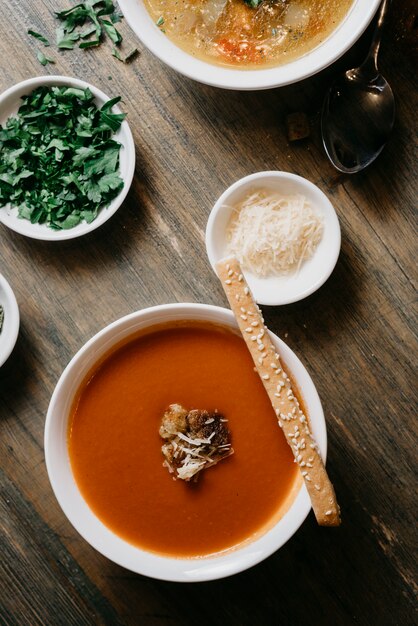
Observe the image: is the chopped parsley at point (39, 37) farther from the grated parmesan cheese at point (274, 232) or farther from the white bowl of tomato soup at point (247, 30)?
the grated parmesan cheese at point (274, 232)

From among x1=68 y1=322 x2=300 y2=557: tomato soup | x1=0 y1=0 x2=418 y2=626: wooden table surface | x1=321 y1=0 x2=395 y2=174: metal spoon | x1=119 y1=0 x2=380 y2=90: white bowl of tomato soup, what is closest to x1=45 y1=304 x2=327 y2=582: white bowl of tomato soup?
x1=68 y1=322 x2=300 y2=557: tomato soup

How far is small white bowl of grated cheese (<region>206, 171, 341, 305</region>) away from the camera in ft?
6.79

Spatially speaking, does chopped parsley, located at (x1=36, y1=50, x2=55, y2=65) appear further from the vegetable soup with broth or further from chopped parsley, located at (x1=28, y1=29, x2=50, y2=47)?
the vegetable soup with broth

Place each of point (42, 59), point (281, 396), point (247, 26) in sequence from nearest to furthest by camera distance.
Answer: point (281, 396) → point (247, 26) → point (42, 59)

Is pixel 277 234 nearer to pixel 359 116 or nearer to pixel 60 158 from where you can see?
pixel 359 116

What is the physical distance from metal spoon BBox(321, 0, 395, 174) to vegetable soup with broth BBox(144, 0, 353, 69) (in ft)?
0.64

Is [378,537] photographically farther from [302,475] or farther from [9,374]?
[9,374]

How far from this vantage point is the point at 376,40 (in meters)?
2.07

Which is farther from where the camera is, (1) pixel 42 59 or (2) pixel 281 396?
(1) pixel 42 59

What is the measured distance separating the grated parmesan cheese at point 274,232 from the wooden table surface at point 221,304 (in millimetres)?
155

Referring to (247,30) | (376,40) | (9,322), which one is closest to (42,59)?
(247,30)

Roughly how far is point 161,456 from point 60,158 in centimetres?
113

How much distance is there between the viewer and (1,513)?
7.23ft

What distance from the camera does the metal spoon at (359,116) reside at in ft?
6.97
